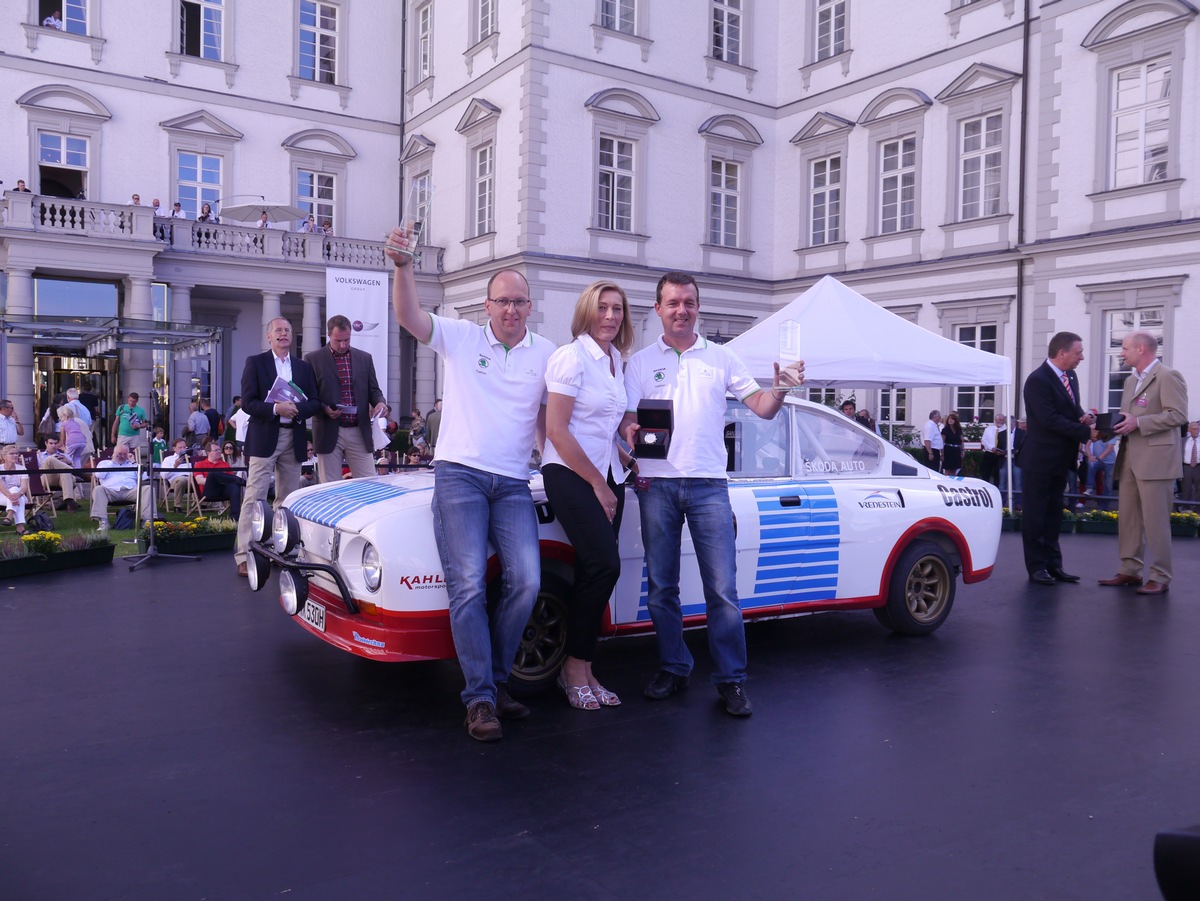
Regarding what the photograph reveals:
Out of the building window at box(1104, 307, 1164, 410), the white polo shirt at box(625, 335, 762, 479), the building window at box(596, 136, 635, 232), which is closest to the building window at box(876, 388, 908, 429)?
the building window at box(1104, 307, 1164, 410)

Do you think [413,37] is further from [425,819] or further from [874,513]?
[425,819]

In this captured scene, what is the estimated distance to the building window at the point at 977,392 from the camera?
2211cm

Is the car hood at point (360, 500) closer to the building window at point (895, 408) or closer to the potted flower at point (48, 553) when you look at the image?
the potted flower at point (48, 553)

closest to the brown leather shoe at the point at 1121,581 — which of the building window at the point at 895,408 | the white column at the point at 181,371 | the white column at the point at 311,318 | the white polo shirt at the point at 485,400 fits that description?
the white polo shirt at the point at 485,400

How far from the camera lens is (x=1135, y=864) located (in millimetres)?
3240

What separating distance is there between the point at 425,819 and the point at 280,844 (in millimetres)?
494

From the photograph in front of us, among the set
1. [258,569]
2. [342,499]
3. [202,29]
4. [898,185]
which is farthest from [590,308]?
[202,29]

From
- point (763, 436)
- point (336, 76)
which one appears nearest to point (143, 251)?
point (336, 76)

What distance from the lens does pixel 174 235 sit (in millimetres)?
24234

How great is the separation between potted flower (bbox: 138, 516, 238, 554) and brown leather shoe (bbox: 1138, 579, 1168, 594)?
26.9 ft

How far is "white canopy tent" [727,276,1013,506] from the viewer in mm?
11398

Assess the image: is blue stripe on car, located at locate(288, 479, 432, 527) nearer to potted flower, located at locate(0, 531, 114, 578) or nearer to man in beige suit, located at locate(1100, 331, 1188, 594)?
potted flower, located at locate(0, 531, 114, 578)

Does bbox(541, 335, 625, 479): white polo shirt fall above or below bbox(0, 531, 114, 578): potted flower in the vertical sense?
above

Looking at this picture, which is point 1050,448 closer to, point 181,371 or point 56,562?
point 56,562
